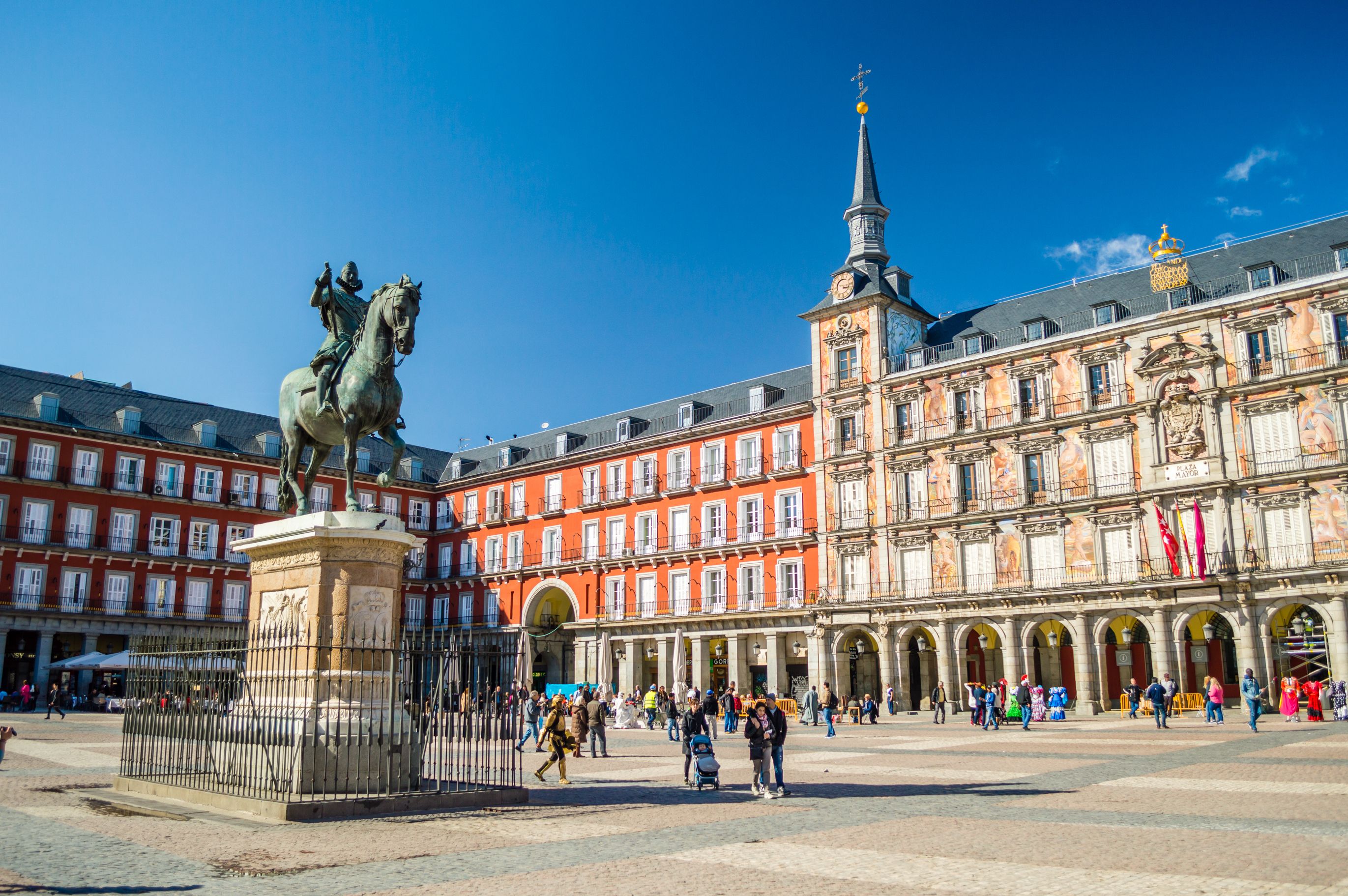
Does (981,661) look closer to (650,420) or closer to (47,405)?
(650,420)

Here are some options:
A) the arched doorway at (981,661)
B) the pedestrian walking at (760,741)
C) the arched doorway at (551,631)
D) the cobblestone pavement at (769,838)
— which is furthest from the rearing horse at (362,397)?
the arched doorway at (551,631)

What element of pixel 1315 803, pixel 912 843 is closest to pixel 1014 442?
pixel 1315 803

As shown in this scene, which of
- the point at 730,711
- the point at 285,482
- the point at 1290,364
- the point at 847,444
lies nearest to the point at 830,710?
the point at 730,711

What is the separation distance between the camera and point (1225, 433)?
37719 millimetres

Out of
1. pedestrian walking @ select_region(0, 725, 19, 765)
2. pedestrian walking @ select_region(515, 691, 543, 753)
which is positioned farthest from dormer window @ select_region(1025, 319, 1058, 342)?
pedestrian walking @ select_region(0, 725, 19, 765)

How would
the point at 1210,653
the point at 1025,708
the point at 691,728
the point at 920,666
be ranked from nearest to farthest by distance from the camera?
the point at 691,728, the point at 1025,708, the point at 1210,653, the point at 920,666

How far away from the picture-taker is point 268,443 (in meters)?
59.2

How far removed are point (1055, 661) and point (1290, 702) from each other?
14.0 meters

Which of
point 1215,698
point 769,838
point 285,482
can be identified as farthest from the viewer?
point 1215,698

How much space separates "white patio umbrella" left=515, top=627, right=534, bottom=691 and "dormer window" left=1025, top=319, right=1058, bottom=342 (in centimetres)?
2379

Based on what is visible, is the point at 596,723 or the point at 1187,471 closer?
the point at 596,723

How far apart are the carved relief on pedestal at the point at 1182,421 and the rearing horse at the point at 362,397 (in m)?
33.4

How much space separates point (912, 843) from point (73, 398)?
180 ft

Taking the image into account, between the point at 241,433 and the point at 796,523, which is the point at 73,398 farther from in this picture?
the point at 796,523
